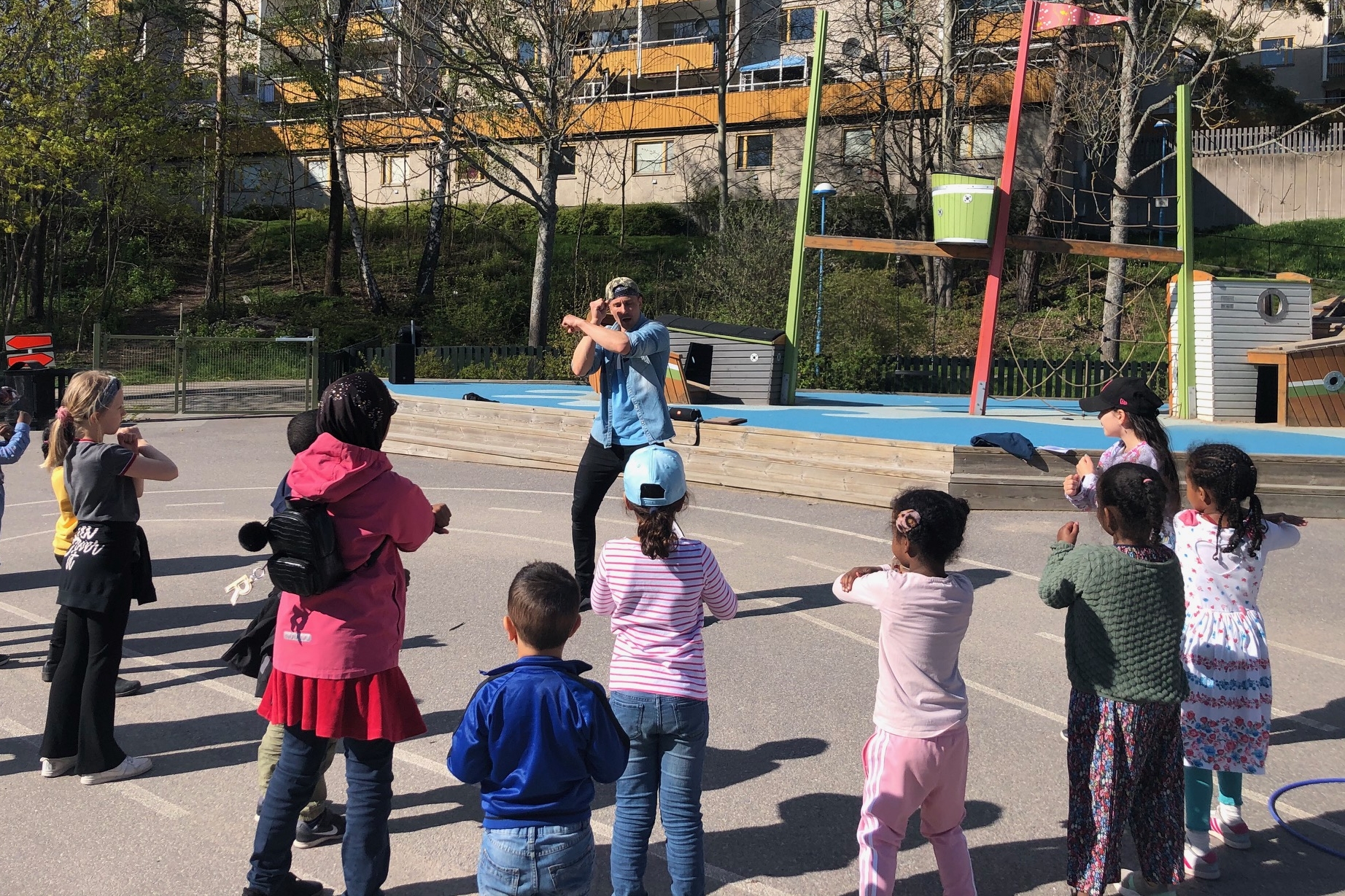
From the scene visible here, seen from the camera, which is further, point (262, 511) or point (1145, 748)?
point (262, 511)

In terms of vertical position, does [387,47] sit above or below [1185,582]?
above

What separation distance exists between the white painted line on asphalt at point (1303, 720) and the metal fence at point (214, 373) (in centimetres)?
1733

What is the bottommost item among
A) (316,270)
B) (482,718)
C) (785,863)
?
(785,863)

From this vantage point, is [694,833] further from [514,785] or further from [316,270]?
[316,270]

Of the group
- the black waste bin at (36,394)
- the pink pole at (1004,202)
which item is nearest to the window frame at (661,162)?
the black waste bin at (36,394)

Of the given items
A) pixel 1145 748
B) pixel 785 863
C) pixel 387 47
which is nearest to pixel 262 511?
pixel 785 863

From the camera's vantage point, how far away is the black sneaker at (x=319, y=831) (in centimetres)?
432

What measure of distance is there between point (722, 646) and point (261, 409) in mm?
15621

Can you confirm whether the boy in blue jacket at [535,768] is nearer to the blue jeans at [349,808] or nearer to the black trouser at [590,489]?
the blue jeans at [349,808]

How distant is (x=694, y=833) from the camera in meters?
3.66

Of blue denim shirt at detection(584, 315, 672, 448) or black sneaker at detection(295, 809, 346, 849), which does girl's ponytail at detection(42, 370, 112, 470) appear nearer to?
black sneaker at detection(295, 809, 346, 849)

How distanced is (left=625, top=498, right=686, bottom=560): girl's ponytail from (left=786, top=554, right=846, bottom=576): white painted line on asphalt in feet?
17.1

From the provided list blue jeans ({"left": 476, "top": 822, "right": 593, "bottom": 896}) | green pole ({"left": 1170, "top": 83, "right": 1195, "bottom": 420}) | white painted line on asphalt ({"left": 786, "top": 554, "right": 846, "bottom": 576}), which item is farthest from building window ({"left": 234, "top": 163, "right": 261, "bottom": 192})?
blue jeans ({"left": 476, "top": 822, "right": 593, "bottom": 896})

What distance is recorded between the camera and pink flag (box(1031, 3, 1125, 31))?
1366 cm
